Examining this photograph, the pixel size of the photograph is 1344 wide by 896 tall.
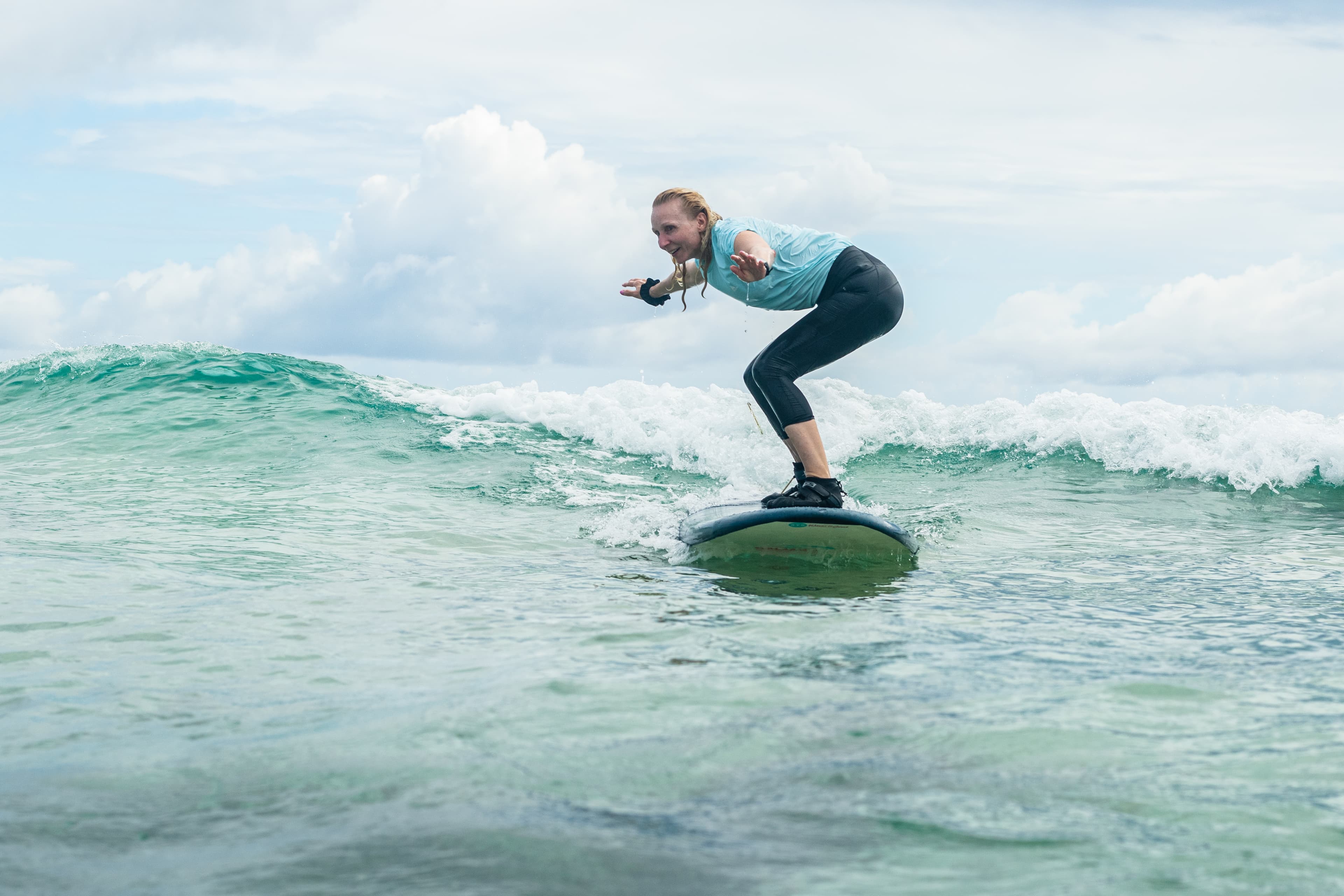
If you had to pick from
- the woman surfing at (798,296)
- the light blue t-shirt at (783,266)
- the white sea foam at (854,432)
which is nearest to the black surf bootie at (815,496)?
the woman surfing at (798,296)

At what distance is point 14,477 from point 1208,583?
1047 centimetres

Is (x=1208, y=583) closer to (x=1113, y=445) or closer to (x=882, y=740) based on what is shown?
(x=882, y=740)

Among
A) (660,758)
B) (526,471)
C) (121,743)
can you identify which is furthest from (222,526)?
(660,758)

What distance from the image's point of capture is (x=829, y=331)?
6098mm

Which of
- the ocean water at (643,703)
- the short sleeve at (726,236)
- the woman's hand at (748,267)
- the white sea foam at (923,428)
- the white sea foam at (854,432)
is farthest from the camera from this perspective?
the white sea foam at (923,428)

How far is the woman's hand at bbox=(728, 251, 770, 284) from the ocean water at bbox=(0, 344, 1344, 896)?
5.41 feet

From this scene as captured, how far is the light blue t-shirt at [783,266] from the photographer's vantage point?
19.8 ft

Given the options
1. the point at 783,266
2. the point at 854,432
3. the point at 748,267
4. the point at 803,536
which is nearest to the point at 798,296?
the point at 783,266

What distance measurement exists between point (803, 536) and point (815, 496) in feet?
0.81

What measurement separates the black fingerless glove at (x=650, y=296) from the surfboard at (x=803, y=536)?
142 centimetres

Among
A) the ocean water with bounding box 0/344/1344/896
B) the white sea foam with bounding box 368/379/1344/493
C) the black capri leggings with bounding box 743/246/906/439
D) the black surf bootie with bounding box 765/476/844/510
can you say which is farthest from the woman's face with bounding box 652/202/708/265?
the white sea foam with bounding box 368/379/1344/493

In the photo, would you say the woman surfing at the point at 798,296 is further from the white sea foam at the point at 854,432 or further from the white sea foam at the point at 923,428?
the white sea foam at the point at 923,428

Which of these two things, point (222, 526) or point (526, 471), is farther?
point (526, 471)

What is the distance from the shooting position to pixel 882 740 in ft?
9.49
